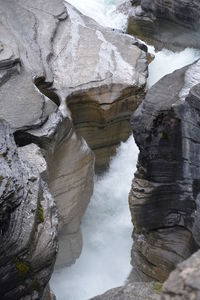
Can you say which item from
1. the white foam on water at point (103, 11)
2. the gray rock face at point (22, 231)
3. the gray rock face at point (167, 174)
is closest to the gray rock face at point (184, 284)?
the gray rock face at point (22, 231)

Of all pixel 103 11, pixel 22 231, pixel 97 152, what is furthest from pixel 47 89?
pixel 103 11

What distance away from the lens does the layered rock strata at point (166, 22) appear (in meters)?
11.6

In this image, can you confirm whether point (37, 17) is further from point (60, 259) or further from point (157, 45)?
point (60, 259)

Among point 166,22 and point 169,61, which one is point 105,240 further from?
point 166,22

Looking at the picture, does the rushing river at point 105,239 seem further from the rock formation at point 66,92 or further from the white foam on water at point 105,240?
the rock formation at point 66,92

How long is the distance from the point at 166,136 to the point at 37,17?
224 inches

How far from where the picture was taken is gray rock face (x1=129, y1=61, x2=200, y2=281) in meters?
6.32

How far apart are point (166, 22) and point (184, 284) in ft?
34.0

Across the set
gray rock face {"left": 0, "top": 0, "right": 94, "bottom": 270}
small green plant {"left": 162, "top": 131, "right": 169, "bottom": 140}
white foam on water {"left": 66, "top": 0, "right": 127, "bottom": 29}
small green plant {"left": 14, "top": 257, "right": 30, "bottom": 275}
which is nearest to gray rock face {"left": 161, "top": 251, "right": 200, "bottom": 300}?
small green plant {"left": 14, "top": 257, "right": 30, "bottom": 275}

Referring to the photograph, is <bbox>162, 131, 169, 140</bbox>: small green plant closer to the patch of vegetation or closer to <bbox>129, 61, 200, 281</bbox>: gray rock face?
<bbox>129, 61, 200, 281</bbox>: gray rock face

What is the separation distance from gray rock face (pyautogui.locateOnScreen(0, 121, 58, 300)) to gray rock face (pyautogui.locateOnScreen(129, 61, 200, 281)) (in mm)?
1521

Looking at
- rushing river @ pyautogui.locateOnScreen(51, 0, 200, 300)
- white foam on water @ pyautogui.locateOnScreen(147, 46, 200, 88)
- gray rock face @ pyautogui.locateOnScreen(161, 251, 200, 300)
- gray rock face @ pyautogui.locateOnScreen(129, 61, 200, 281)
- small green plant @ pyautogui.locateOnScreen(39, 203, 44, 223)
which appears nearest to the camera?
gray rock face @ pyautogui.locateOnScreen(161, 251, 200, 300)

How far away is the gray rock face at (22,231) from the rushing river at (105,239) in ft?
8.82

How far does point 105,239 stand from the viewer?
902cm
